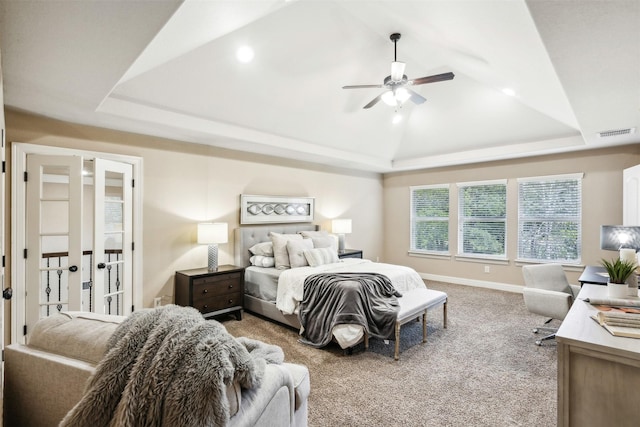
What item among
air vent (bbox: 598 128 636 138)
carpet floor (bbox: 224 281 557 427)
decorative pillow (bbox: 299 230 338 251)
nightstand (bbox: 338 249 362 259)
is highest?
air vent (bbox: 598 128 636 138)

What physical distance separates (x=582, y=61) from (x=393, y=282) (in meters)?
2.62

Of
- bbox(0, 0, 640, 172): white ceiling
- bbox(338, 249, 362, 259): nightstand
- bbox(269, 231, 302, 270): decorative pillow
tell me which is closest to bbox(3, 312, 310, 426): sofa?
bbox(0, 0, 640, 172): white ceiling

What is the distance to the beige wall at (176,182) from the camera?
11.0ft

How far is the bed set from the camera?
365 centimetres

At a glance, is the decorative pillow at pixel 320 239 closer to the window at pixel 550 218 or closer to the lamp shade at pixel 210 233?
the lamp shade at pixel 210 233

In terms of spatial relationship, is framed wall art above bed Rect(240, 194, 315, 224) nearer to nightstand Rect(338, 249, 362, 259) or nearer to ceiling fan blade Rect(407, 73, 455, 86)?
nightstand Rect(338, 249, 362, 259)

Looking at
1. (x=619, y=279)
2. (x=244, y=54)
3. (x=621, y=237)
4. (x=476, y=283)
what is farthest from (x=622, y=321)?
(x=476, y=283)

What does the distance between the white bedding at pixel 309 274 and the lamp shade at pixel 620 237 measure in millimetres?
2062

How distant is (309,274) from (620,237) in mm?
3375

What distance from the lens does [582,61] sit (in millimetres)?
2021

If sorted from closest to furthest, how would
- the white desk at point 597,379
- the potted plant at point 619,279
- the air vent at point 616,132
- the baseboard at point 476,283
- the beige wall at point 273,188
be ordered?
the white desk at point 597,379
the potted plant at point 619,279
the air vent at point 616,132
the beige wall at point 273,188
the baseboard at point 476,283

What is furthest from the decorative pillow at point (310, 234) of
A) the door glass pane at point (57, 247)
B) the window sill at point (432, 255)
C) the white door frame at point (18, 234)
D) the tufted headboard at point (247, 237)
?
the white door frame at point (18, 234)

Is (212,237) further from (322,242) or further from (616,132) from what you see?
(616,132)

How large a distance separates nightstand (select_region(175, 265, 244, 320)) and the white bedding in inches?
27.0
